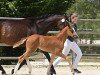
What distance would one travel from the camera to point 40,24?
9234 mm

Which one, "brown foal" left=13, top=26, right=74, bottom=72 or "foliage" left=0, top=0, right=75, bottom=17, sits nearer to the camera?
"brown foal" left=13, top=26, right=74, bottom=72

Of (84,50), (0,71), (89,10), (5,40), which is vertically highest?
(5,40)

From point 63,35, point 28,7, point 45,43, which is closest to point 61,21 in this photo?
point 63,35

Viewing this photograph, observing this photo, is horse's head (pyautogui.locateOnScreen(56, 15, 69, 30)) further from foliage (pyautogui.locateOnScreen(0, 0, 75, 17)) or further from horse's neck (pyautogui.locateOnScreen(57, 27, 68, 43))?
foliage (pyautogui.locateOnScreen(0, 0, 75, 17))

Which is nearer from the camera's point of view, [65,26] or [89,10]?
[65,26]

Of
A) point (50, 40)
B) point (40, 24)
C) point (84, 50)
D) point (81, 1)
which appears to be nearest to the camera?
point (50, 40)

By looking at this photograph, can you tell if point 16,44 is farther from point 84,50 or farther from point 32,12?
point 84,50

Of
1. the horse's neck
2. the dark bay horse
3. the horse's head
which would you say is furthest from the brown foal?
the dark bay horse

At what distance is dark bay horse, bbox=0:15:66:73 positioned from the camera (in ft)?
30.2

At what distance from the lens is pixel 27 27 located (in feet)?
30.3

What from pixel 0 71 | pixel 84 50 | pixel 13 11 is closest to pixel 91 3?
pixel 84 50

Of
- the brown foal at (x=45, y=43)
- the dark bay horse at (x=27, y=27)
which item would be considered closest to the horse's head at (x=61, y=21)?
the dark bay horse at (x=27, y=27)

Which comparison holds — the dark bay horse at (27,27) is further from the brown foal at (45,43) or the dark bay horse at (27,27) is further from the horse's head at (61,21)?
the brown foal at (45,43)

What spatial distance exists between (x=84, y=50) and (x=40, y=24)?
7.54 metres
